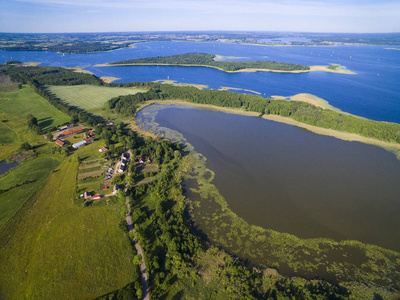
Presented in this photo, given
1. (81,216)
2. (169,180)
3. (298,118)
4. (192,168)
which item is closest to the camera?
(81,216)

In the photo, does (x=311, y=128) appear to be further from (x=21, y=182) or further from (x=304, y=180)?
(x=21, y=182)

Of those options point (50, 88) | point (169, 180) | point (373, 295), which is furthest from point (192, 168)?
point (50, 88)

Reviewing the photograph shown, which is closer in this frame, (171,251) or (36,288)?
(36,288)

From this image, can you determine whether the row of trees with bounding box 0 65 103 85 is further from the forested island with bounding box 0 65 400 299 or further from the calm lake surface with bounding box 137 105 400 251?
the forested island with bounding box 0 65 400 299

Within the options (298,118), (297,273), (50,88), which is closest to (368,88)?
(298,118)

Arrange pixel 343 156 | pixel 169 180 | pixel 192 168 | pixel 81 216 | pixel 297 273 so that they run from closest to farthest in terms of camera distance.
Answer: pixel 297 273
pixel 81 216
pixel 169 180
pixel 192 168
pixel 343 156

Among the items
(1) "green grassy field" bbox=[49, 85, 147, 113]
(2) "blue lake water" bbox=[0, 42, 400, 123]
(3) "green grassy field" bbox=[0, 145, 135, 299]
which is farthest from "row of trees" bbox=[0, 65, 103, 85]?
(3) "green grassy field" bbox=[0, 145, 135, 299]

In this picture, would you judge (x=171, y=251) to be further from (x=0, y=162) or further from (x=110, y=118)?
(x=110, y=118)
